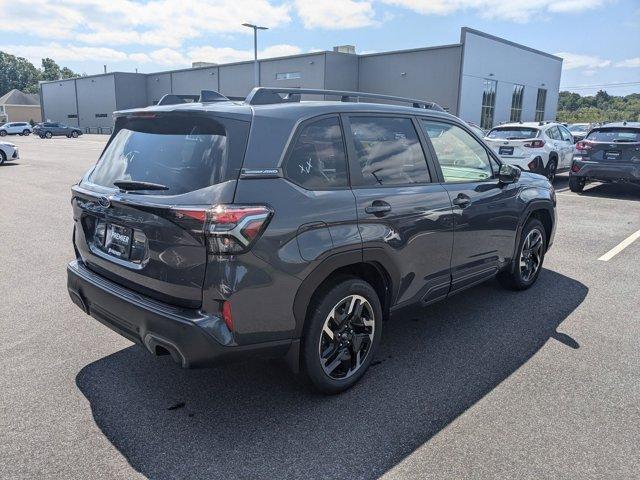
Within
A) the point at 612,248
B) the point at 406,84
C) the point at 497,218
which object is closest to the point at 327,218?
the point at 497,218

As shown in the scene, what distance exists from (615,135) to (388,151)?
1045 cm

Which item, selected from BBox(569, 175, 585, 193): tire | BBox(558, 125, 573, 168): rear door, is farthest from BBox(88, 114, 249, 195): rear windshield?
BBox(558, 125, 573, 168): rear door

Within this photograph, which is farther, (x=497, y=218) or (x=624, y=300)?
(x=624, y=300)

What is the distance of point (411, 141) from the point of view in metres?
3.85

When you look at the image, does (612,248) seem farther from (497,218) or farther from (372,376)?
(372,376)

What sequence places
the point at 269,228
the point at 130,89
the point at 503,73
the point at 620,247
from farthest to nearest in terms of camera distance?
Answer: the point at 130,89 < the point at 503,73 < the point at 620,247 < the point at 269,228

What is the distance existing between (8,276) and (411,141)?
187 inches

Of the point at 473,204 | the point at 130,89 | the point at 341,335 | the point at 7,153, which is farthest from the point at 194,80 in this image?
the point at 341,335

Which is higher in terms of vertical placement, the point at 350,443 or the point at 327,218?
the point at 327,218

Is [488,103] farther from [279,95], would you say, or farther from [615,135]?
[279,95]

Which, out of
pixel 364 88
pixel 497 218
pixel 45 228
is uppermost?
pixel 364 88

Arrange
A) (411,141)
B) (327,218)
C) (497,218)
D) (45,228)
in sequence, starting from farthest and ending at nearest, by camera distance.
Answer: (45,228) → (497,218) → (411,141) → (327,218)

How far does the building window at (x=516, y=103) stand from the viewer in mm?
39531

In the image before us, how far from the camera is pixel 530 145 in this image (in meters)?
13.1
